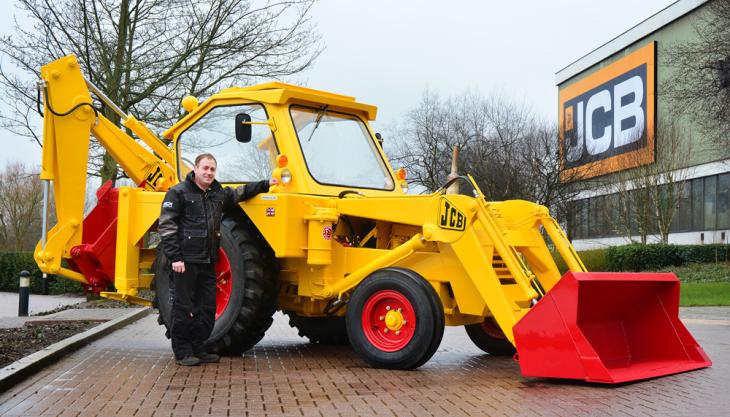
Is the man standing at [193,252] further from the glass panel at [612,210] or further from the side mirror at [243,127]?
the glass panel at [612,210]

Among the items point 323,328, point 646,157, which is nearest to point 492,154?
point 646,157

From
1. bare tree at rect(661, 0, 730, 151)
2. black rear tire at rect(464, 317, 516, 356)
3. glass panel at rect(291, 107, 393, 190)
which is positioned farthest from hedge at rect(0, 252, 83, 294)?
black rear tire at rect(464, 317, 516, 356)

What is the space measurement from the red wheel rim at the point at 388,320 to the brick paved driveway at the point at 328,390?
289 millimetres

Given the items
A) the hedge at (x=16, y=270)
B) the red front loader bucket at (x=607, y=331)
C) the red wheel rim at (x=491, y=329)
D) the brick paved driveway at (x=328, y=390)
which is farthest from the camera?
the hedge at (x=16, y=270)

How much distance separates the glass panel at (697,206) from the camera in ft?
129

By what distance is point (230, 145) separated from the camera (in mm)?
9688

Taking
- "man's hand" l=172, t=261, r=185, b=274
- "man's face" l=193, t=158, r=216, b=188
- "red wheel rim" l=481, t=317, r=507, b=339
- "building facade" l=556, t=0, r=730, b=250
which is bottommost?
"red wheel rim" l=481, t=317, r=507, b=339

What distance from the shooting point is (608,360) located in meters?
7.89

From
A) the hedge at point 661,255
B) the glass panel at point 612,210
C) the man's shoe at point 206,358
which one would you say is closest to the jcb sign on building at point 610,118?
the glass panel at point 612,210

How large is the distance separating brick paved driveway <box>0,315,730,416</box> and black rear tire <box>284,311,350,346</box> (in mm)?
932

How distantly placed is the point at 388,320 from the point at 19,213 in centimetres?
4476

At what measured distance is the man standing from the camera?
839cm

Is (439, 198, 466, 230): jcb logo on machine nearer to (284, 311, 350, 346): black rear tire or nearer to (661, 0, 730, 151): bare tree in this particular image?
(284, 311, 350, 346): black rear tire

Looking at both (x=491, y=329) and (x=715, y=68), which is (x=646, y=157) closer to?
(x=715, y=68)
